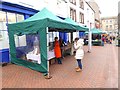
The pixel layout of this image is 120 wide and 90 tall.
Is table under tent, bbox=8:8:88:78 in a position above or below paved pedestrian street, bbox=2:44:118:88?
above

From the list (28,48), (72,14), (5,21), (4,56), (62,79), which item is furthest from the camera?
(72,14)

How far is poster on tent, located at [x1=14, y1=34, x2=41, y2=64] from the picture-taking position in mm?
8878

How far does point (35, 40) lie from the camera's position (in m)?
9.25

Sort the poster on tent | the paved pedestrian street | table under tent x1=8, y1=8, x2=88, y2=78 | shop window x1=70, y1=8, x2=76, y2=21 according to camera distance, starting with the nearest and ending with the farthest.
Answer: the paved pedestrian street < table under tent x1=8, y1=8, x2=88, y2=78 < the poster on tent < shop window x1=70, y1=8, x2=76, y2=21

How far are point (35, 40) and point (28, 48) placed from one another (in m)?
1.10

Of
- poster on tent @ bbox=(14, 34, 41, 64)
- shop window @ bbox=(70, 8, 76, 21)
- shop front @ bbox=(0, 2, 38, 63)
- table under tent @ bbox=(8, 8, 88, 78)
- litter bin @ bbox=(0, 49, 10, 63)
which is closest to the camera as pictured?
table under tent @ bbox=(8, 8, 88, 78)

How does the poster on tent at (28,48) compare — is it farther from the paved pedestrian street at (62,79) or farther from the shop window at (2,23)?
the shop window at (2,23)

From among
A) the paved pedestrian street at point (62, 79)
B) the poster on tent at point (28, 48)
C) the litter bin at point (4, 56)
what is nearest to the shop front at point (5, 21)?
the litter bin at point (4, 56)

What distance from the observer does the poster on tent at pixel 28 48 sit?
8.88m

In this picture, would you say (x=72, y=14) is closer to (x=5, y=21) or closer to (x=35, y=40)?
(x=5, y=21)

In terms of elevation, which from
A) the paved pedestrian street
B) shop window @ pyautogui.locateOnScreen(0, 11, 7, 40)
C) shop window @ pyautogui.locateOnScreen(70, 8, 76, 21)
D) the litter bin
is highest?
shop window @ pyautogui.locateOnScreen(70, 8, 76, 21)

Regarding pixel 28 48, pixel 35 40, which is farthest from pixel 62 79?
pixel 28 48

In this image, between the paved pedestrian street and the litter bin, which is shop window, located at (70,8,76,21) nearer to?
the litter bin

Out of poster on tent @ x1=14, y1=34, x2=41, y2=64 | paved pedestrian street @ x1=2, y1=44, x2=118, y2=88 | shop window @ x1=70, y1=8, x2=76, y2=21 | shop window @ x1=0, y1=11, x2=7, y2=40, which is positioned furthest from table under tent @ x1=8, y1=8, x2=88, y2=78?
shop window @ x1=70, y1=8, x2=76, y2=21
